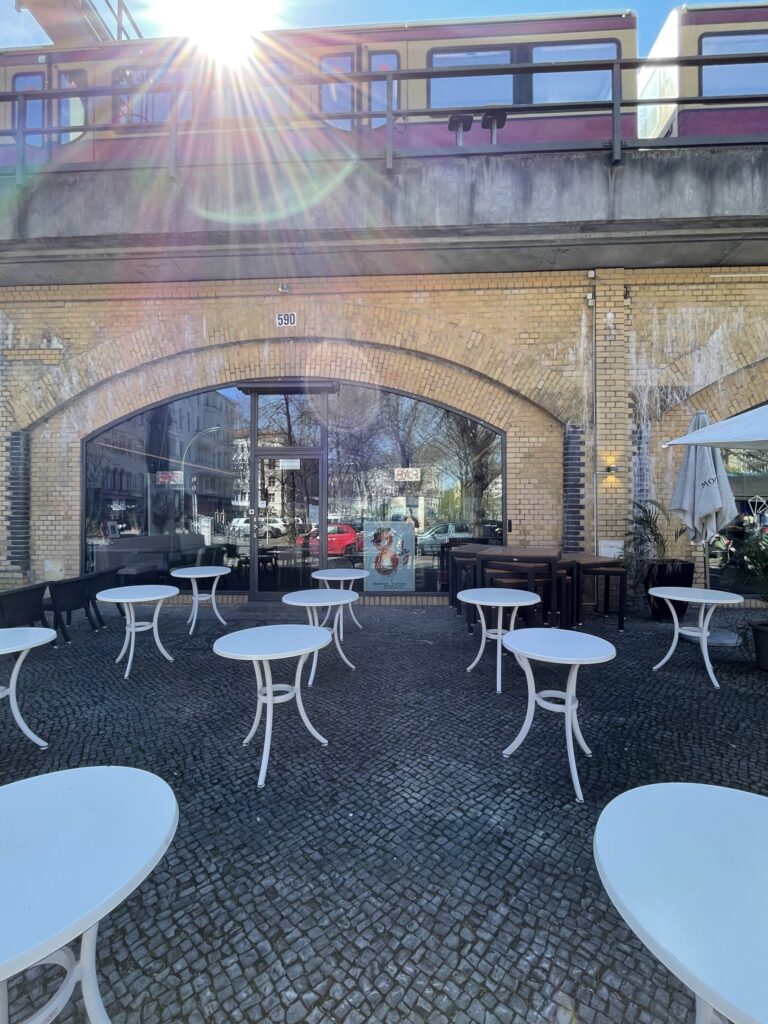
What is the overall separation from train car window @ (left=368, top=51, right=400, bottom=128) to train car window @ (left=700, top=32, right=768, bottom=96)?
451cm

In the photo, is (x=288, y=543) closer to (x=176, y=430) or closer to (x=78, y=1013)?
(x=176, y=430)

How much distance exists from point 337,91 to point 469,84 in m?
2.04

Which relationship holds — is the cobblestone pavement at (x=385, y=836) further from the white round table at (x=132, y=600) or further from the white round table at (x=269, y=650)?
the white round table at (x=132, y=600)

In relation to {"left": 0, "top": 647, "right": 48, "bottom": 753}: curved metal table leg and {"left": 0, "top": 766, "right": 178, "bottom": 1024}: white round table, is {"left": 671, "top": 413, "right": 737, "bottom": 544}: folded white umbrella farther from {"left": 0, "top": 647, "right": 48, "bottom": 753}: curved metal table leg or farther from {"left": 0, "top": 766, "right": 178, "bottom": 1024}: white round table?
{"left": 0, "top": 647, "right": 48, "bottom": 753}: curved metal table leg

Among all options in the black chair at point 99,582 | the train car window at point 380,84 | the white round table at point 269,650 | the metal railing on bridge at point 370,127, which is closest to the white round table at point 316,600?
the white round table at point 269,650

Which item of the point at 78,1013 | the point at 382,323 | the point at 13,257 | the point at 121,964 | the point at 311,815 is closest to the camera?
the point at 78,1013

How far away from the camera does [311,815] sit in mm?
2615

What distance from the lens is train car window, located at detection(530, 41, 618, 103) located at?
754cm

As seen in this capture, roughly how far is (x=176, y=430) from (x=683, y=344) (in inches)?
302

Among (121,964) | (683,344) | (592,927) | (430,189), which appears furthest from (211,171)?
(592,927)

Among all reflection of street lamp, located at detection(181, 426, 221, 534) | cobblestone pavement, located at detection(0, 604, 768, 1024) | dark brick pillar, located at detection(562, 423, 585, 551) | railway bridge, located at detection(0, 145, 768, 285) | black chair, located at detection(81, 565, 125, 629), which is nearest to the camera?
cobblestone pavement, located at detection(0, 604, 768, 1024)

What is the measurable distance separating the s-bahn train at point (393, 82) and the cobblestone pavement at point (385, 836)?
703 centimetres

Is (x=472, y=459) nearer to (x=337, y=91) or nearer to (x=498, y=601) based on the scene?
(x=498, y=601)

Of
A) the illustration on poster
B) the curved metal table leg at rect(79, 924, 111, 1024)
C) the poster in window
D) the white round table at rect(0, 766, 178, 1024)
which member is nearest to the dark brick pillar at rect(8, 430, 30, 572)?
the poster in window
